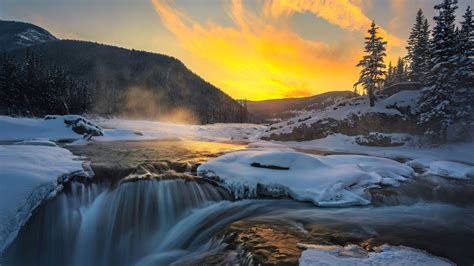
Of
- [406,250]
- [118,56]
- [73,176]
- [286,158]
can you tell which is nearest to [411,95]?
[286,158]

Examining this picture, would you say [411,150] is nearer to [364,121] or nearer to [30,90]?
[364,121]

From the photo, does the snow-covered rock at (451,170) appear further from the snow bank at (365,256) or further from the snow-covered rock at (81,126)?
the snow-covered rock at (81,126)

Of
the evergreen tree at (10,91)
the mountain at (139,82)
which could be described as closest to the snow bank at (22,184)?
the evergreen tree at (10,91)

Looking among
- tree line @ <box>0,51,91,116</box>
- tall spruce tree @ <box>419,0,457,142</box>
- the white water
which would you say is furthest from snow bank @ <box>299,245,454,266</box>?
tree line @ <box>0,51,91,116</box>

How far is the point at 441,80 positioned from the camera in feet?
88.4

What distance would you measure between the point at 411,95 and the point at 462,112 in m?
10.5

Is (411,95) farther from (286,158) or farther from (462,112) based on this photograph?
(286,158)

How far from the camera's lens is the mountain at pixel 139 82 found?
12800 cm

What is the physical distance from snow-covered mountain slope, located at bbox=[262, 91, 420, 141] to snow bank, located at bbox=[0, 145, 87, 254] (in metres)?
30.5

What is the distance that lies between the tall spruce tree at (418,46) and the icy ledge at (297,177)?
109 feet

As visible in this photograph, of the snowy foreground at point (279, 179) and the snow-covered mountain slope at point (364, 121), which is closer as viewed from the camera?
the snowy foreground at point (279, 179)

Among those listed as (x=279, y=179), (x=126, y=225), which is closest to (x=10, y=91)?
(x=126, y=225)

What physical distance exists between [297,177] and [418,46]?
139 ft

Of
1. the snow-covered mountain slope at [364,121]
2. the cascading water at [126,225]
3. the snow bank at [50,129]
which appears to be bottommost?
the cascading water at [126,225]
